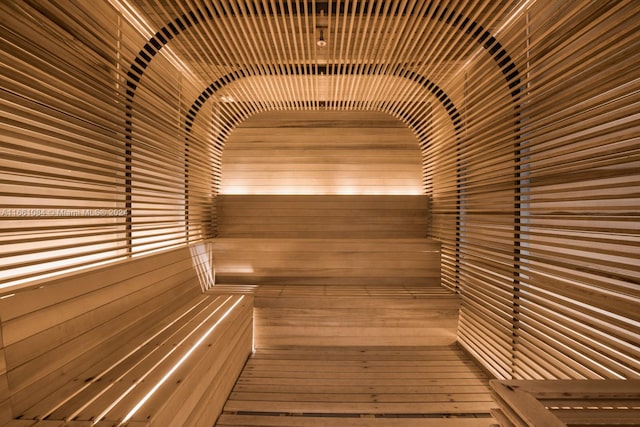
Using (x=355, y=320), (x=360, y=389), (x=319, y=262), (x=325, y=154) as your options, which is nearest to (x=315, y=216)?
(x=319, y=262)

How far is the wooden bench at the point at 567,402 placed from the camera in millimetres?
1075

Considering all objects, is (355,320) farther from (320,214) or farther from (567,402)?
(567,402)

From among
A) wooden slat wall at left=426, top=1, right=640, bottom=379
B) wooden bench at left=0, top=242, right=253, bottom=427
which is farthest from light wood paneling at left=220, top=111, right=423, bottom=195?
wooden bench at left=0, top=242, right=253, bottom=427

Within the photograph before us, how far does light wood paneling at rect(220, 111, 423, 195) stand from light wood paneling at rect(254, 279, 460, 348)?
169cm

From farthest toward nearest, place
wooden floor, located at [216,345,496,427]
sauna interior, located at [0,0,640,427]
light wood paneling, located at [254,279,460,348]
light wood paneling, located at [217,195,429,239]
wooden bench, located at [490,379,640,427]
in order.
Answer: light wood paneling, located at [217,195,429,239]
light wood paneling, located at [254,279,460,348]
wooden floor, located at [216,345,496,427]
sauna interior, located at [0,0,640,427]
wooden bench, located at [490,379,640,427]

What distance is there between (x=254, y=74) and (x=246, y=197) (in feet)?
5.21

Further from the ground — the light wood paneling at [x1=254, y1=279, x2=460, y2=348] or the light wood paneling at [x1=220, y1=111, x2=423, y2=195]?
the light wood paneling at [x1=220, y1=111, x2=423, y2=195]

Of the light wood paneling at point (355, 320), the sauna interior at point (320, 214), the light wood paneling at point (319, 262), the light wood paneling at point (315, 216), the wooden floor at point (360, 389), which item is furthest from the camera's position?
the light wood paneling at point (315, 216)

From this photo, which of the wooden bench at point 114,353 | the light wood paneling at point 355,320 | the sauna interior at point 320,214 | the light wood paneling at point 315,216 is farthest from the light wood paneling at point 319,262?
the wooden bench at point 114,353

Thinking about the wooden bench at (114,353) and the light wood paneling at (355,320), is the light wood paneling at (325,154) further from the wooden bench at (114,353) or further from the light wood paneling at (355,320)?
the wooden bench at (114,353)

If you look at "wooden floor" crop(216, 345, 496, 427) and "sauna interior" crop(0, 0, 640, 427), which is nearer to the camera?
"sauna interior" crop(0, 0, 640, 427)

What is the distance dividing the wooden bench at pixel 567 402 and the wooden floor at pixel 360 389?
112 cm

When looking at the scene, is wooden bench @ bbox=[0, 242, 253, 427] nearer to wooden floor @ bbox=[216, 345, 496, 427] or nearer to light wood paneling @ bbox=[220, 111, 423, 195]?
wooden floor @ bbox=[216, 345, 496, 427]

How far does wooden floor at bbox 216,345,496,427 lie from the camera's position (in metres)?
2.12
